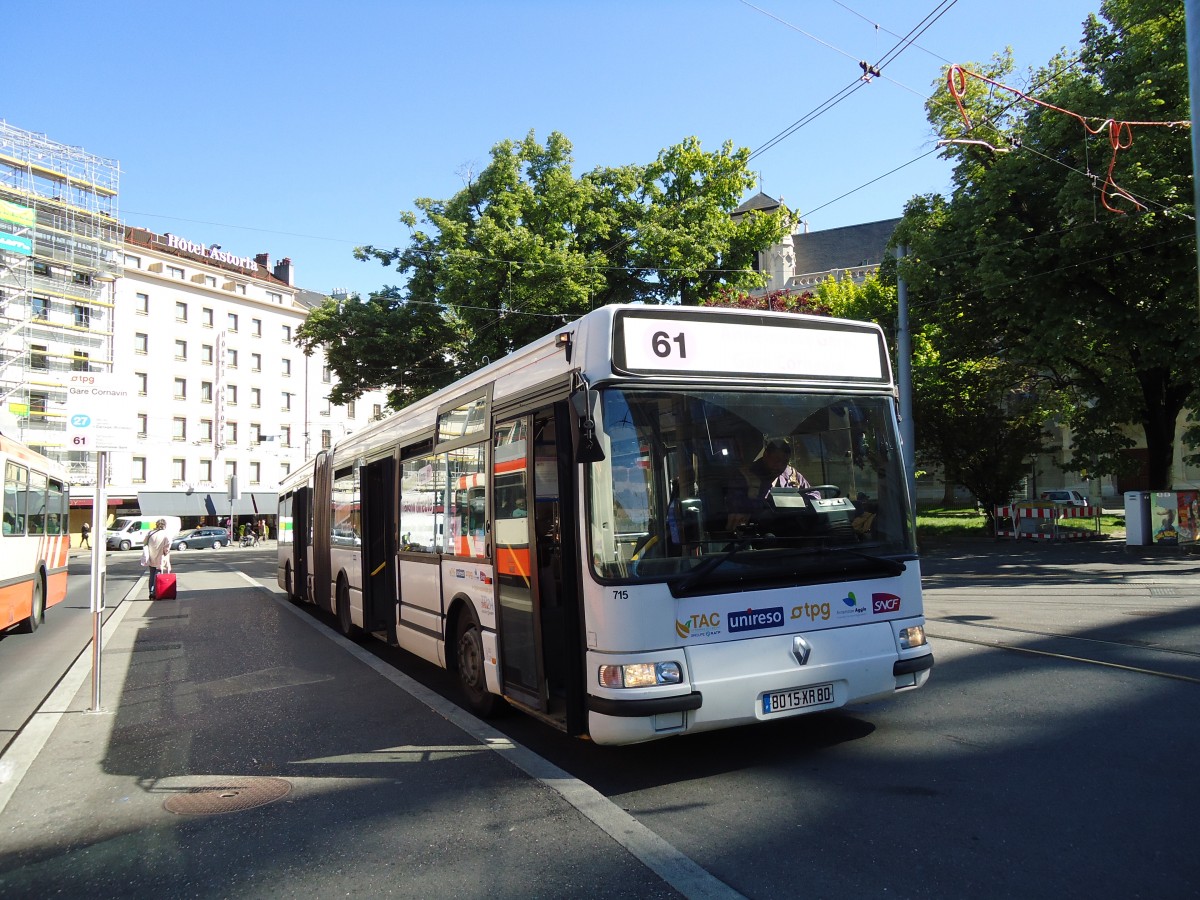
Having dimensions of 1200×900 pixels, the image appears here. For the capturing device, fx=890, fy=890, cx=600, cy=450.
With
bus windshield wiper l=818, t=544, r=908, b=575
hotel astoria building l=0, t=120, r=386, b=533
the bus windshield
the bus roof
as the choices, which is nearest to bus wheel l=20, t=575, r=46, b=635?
the bus roof

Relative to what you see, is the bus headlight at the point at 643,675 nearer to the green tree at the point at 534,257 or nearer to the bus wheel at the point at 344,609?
the bus wheel at the point at 344,609

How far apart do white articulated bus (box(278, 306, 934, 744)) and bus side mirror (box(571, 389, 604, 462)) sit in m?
0.01

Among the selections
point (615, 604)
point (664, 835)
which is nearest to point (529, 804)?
point (664, 835)

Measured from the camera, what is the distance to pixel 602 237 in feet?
90.4

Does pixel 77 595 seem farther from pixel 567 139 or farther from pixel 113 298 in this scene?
pixel 113 298

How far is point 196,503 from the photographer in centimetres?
5981

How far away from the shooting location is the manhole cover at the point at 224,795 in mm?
5199

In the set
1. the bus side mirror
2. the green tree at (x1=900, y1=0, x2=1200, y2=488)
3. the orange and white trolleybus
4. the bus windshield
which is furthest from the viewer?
the green tree at (x1=900, y1=0, x2=1200, y2=488)

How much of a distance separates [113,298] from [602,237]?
40.8 metres

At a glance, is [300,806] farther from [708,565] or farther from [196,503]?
[196,503]

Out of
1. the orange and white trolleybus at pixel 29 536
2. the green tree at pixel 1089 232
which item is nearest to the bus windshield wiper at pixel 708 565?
the orange and white trolleybus at pixel 29 536

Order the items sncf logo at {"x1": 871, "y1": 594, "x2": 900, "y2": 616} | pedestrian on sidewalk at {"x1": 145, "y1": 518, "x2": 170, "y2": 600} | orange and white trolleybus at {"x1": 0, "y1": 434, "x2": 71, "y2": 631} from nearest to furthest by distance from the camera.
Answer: sncf logo at {"x1": 871, "y1": 594, "x2": 900, "y2": 616}
orange and white trolleybus at {"x1": 0, "y1": 434, "x2": 71, "y2": 631}
pedestrian on sidewalk at {"x1": 145, "y1": 518, "x2": 170, "y2": 600}

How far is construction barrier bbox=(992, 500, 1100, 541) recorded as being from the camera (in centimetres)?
2623

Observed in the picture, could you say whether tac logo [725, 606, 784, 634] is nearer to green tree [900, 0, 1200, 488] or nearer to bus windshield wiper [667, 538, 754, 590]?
bus windshield wiper [667, 538, 754, 590]
